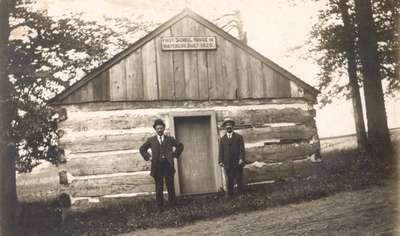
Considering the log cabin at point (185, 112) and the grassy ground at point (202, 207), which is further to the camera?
the log cabin at point (185, 112)

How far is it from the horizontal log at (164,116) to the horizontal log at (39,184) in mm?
6852

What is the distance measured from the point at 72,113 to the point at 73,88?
0.60m

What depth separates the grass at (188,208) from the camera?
28.6 feet

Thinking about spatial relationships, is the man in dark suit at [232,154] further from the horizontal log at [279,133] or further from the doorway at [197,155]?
the horizontal log at [279,133]

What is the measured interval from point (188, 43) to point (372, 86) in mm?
4875

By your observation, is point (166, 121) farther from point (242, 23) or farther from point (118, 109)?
point (242, 23)

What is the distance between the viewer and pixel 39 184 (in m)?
21.8

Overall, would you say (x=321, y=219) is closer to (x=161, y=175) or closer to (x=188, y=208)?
(x=188, y=208)

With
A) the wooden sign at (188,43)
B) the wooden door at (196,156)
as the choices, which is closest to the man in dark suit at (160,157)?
the wooden door at (196,156)

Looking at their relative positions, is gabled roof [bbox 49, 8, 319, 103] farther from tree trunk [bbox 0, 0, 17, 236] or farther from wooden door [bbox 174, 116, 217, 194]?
wooden door [bbox 174, 116, 217, 194]

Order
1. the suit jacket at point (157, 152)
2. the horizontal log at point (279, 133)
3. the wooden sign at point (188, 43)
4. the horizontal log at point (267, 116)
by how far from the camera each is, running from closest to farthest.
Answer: the suit jacket at point (157, 152) → the wooden sign at point (188, 43) → the horizontal log at point (267, 116) → the horizontal log at point (279, 133)

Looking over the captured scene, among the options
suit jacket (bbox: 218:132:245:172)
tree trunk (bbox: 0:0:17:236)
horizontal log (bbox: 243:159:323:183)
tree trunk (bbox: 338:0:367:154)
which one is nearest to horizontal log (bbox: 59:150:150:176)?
tree trunk (bbox: 0:0:17:236)

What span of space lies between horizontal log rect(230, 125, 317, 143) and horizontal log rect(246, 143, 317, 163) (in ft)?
0.69

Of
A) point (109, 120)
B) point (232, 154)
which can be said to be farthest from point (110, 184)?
point (232, 154)
